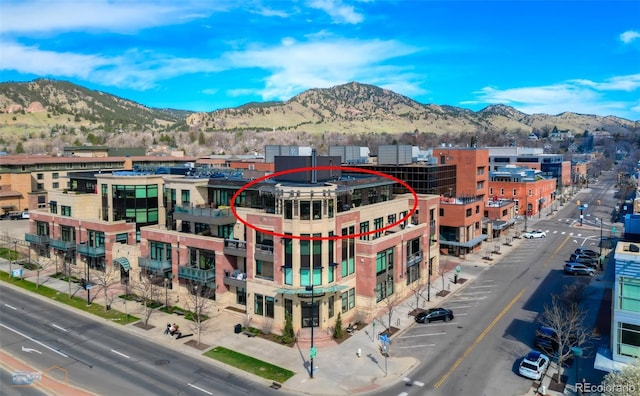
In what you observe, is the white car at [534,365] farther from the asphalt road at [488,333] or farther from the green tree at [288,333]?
the green tree at [288,333]

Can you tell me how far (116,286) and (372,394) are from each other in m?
38.6

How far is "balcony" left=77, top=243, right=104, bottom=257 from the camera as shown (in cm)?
6053

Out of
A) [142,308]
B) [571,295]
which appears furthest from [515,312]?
[142,308]

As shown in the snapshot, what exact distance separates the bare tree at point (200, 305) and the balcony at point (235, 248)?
5.06 meters

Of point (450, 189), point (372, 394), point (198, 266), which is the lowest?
point (372, 394)

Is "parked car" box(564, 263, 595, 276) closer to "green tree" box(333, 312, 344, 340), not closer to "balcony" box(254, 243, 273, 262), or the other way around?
"green tree" box(333, 312, 344, 340)

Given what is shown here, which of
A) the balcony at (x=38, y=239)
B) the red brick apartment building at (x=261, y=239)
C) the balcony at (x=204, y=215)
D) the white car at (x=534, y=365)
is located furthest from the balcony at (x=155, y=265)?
the white car at (x=534, y=365)

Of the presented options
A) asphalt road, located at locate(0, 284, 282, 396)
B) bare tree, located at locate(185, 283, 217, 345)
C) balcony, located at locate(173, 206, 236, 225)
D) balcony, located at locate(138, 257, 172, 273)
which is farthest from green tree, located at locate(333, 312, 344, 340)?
balcony, located at locate(138, 257, 172, 273)

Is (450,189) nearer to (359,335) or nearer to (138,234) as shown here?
(359,335)

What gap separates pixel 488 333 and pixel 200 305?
1091 inches

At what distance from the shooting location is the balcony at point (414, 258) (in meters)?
55.5

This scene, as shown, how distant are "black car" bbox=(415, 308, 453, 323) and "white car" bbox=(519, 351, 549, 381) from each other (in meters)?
11.1

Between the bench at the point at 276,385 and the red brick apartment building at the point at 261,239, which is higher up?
the red brick apartment building at the point at 261,239

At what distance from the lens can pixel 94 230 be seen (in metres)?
61.7
